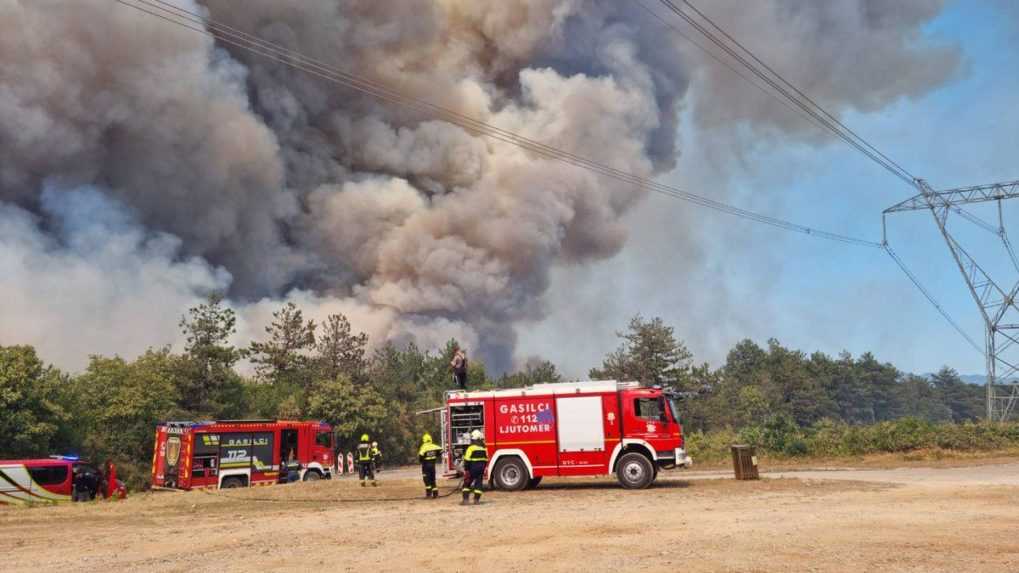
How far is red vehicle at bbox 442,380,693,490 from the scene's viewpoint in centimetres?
1873

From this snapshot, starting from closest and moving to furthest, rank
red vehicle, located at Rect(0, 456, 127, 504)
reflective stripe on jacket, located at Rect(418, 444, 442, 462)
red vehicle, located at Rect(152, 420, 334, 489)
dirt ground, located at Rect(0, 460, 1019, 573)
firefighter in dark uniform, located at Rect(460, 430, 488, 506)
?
dirt ground, located at Rect(0, 460, 1019, 573) < firefighter in dark uniform, located at Rect(460, 430, 488, 506) < reflective stripe on jacket, located at Rect(418, 444, 442, 462) < red vehicle, located at Rect(0, 456, 127, 504) < red vehicle, located at Rect(152, 420, 334, 489)

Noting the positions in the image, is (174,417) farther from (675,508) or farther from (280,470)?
(675,508)

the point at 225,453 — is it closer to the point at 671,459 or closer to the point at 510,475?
the point at 510,475

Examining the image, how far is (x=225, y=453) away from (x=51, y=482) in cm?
548

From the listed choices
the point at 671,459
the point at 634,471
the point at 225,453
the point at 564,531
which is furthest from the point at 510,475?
the point at 225,453

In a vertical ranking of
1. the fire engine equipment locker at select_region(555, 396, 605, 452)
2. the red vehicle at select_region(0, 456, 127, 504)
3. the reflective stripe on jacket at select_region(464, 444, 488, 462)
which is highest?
the fire engine equipment locker at select_region(555, 396, 605, 452)

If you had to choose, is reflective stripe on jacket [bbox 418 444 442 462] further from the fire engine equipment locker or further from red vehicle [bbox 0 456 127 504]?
red vehicle [bbox 0 456 127 504]

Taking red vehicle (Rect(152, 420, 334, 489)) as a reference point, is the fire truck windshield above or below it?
above

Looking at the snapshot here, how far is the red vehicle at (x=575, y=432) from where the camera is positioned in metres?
18.7

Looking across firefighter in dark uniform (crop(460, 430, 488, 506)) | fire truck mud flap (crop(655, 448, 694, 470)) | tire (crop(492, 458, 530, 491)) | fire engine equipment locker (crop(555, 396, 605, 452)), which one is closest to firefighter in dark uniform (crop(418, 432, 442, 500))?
firefighter in dark uniform (crop(460, 430, 488, 506))

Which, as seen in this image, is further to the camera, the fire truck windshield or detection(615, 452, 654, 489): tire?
the fire truck windshield

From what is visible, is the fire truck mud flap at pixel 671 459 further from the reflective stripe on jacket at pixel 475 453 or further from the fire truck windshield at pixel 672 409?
the reflective stripe on jacket at pixel 475 453

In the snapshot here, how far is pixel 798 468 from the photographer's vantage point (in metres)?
27.4

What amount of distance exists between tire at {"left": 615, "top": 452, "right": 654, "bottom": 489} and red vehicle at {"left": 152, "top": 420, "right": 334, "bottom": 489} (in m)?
15.0
